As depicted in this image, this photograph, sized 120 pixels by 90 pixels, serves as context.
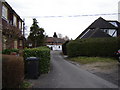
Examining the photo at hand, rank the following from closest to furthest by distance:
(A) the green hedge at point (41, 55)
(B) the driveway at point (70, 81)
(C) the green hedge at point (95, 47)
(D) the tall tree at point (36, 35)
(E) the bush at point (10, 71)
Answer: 1. (E) the bush at point (10, 71)
2. (B) the driveway at point (70, 81)
3. (A) the green hedge at point (41, 55)
4. (C) the green hedge at point (95, 47)
5. (D) the tall tree at point (36, 35)

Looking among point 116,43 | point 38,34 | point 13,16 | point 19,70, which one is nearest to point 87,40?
point 116,43

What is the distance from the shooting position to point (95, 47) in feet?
68.3

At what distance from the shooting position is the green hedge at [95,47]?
20281 millimetres

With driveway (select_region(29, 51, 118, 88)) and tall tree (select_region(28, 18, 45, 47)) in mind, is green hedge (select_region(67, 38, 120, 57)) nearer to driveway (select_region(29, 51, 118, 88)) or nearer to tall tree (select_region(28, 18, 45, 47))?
driveway (select_region(29, 51, 118, 88))

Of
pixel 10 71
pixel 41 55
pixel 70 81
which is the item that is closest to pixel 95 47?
pixel 41 55

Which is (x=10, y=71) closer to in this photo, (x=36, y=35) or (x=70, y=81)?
(x=70, y=81)

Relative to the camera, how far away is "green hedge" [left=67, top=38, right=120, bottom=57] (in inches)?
798

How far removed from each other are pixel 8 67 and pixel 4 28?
9.45 m

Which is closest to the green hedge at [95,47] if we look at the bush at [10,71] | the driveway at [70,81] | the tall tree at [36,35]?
the driveway at [70,81]

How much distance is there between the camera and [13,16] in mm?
20016

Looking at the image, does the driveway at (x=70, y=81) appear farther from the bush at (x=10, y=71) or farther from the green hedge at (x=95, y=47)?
the green hedge at (x=95, y=47)

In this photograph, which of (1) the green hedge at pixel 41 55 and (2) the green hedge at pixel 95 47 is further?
(2) the green hedge at pixel 95 47

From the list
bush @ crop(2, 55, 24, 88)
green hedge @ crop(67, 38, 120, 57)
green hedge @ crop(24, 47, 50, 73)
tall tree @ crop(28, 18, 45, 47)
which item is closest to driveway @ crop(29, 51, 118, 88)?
green hedge @ crop(24, 47, 50, 73)

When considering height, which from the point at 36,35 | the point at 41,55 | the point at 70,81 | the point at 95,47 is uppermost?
the point at 36,35
